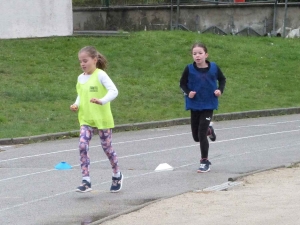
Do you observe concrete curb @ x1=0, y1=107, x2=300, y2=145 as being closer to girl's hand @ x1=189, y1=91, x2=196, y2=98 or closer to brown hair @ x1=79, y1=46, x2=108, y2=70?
girl's hand @ x1=189, y1=91, x2=196, y2=98

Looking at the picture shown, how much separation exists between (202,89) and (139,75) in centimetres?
1320

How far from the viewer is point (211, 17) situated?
31484mm

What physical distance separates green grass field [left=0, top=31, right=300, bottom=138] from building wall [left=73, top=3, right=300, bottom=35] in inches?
55.2

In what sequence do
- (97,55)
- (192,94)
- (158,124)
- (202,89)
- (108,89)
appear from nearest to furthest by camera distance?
(108,89) < (97,55) < (192,94) < (202,89) < (158,124)

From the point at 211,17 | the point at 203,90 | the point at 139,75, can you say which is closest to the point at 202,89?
the point at 203,90

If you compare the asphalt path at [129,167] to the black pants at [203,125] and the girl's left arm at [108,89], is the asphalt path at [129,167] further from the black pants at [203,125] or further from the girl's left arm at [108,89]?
the girl's left arm at [108,89]

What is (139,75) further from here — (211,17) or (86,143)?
(86,143)

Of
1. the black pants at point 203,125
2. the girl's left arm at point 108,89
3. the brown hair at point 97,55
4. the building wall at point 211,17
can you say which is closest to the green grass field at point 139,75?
the building wall at point 211,17

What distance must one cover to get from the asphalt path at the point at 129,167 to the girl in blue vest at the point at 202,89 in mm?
547

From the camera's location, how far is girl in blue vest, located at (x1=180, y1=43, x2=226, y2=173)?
10938 mm

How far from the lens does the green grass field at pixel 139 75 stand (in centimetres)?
1895

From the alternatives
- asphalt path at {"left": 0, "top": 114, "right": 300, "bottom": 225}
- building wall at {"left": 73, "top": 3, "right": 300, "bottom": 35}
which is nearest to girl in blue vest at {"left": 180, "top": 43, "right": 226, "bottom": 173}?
asphalt path at {"left": 0, "top": 114, "right": 300, "bottom": 225}

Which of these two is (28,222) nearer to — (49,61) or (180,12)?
(49,61)

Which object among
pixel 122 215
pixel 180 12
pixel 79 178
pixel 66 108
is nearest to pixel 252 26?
pixel 180 12
